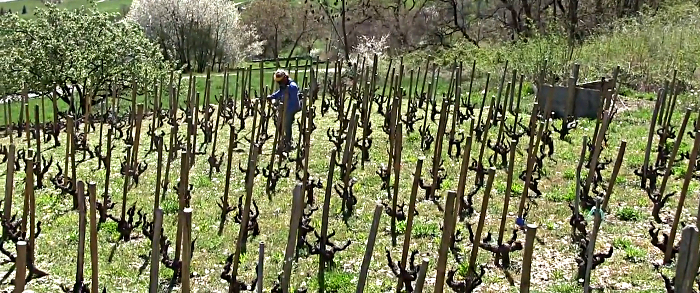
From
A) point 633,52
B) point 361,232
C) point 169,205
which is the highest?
point 633,52

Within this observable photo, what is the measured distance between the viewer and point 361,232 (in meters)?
7.01

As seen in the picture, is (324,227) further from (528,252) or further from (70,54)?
(70,54)

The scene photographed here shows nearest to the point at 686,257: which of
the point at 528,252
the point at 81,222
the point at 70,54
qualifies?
the point at 528,252

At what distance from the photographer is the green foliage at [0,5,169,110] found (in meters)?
17.9

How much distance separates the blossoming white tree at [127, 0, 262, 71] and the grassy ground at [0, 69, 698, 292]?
31.9m

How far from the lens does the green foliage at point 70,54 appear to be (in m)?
17.9

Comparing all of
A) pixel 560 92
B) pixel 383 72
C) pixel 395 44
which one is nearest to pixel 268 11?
pixel 395 44

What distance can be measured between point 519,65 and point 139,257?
14.5 meters

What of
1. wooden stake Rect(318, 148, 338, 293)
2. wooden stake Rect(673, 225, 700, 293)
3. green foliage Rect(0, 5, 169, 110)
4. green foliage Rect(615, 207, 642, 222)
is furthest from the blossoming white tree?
wooden stake Rect(673, 225, 700, 293)

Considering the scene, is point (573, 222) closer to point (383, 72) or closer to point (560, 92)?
point (560, 92)

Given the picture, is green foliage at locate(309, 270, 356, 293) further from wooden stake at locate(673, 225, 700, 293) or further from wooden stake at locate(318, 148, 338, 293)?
wooden stake at locate(673, 225, 700, 293)

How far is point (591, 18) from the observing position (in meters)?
25.4

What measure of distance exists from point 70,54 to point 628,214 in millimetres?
15737

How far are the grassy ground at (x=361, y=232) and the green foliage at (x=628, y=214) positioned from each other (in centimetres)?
1
